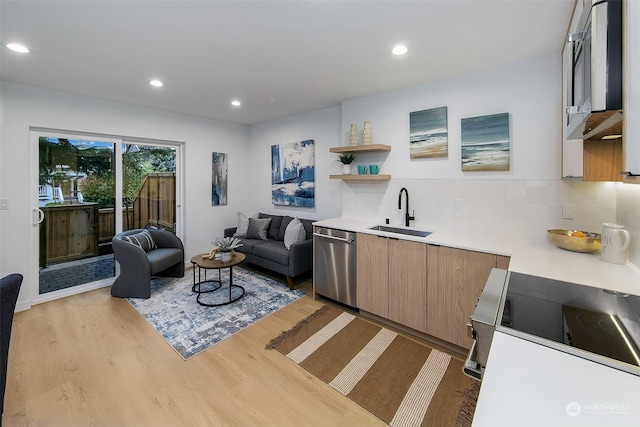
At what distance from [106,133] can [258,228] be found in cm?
241

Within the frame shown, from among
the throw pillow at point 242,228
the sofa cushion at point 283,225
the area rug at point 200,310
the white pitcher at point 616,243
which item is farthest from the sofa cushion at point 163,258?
the white pitcher at point 616,243

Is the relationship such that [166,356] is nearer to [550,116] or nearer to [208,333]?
[208,333]

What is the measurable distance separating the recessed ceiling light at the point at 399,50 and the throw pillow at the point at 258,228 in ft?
10.2

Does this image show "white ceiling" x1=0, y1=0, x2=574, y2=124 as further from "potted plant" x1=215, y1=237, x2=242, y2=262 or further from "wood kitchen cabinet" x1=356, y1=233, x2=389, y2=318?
"potted plant" x1=215, y1=237, x2=242, y2=262

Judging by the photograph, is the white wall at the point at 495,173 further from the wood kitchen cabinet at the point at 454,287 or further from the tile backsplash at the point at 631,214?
the wood kitchen cabinet at the point at 454,287

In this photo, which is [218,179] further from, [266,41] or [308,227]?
[266,41]

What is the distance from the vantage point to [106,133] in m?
3.72

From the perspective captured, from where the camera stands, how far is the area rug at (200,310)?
8.57 ft

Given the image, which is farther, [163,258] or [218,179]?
[218,179]

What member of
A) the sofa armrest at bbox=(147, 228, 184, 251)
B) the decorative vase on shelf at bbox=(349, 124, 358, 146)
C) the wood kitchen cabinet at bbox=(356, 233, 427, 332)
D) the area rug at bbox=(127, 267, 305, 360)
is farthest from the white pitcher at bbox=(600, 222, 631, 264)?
the sofa armrest at bbox=(147, 228, 184, 251)

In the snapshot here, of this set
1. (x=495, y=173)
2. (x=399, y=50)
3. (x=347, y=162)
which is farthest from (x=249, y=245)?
(x=495, y=173)

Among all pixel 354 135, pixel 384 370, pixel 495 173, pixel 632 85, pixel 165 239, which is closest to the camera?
pixel 632 85

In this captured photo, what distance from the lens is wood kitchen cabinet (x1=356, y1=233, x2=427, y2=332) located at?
100 inches

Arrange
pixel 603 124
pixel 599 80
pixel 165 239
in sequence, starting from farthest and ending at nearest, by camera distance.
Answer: pixel 165 239, pixel 603 124, pixel 599 80
